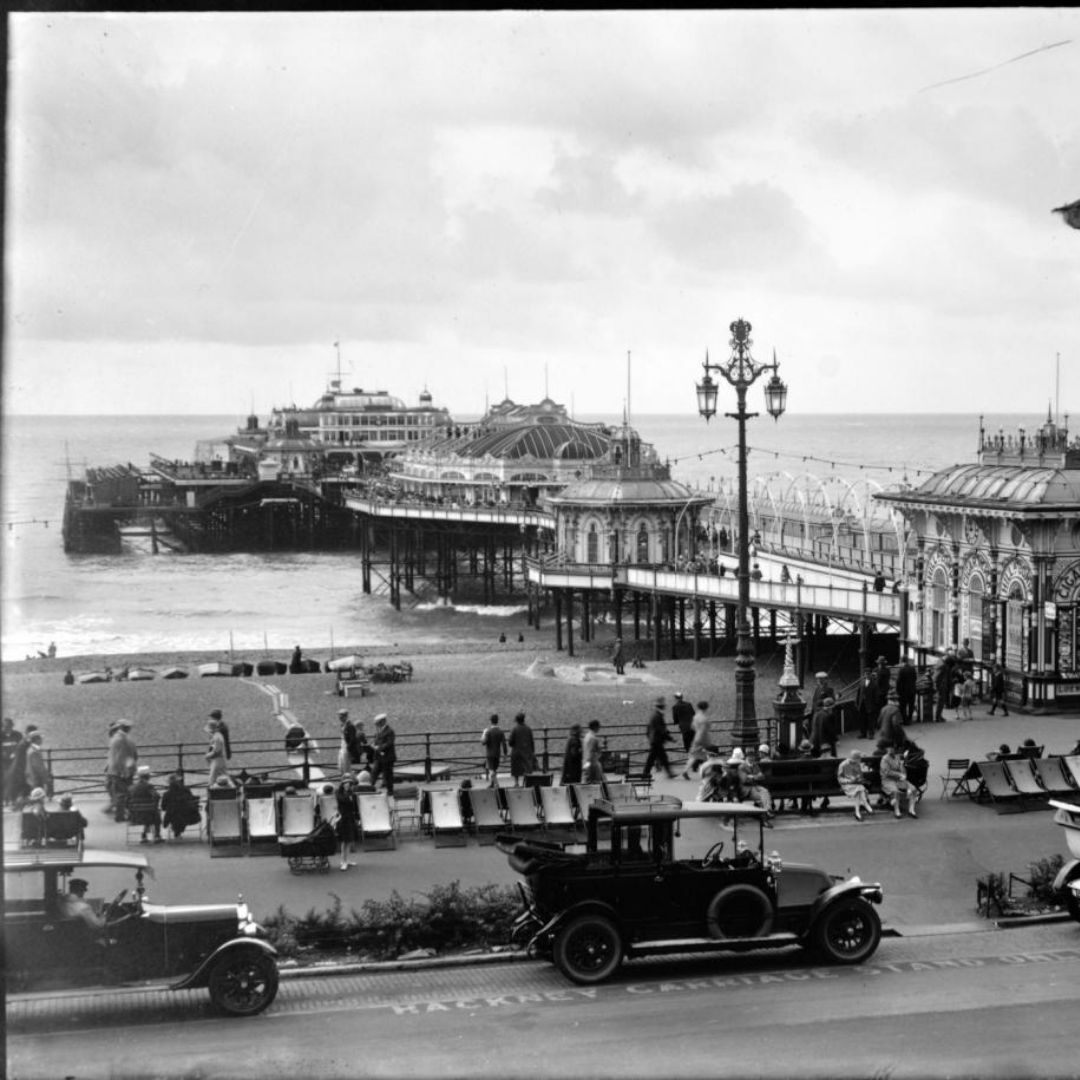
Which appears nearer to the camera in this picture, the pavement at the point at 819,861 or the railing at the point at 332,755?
the pavement at the point at 819,861

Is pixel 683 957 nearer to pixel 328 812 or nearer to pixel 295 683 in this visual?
pixel 328 812

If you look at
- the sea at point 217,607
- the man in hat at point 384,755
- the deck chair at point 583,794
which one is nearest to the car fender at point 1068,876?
the deck chair at point 583,794

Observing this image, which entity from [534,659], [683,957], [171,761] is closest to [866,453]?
[534,659]

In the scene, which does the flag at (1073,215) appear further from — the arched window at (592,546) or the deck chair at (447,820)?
the arched window at (592,546)

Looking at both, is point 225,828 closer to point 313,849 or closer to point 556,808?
point 313,849

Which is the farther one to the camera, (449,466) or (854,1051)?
(449,466)
